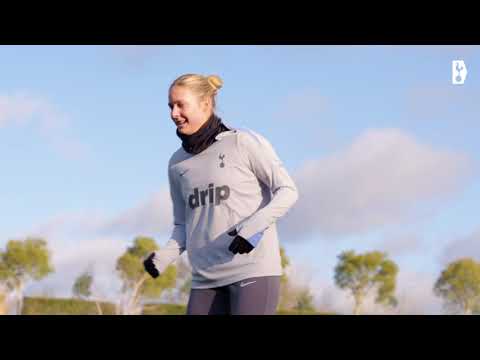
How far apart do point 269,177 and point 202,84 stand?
2.66 ft

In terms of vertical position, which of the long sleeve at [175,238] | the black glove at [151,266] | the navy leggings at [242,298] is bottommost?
the navy leggings at [242,298]

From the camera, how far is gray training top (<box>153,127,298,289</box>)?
492 centimetres

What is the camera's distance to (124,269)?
1371 inches

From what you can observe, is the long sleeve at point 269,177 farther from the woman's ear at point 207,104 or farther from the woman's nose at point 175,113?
the woman's nose at point 175,113

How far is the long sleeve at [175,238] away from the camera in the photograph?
543 cm

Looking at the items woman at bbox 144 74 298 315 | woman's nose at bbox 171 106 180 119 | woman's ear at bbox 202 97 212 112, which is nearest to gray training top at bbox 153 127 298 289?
woman at bbox 144 74 298 315

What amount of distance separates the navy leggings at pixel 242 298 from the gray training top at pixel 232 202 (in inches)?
1.9

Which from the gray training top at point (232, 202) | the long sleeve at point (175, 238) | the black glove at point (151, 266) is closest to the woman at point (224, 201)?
the gray training top at point (232, 202)

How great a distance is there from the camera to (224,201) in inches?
195
